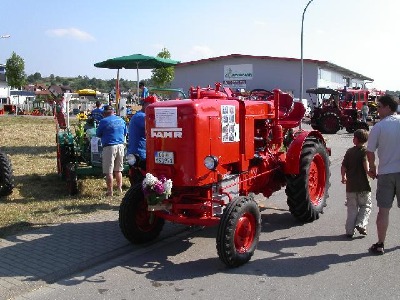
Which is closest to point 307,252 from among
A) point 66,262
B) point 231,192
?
point 231,192

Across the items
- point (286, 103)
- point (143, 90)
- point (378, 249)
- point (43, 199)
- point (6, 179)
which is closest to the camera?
point (378, 249)

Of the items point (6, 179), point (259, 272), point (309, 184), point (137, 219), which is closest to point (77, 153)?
point (6, 179)

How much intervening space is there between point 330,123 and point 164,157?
18638 millimetres

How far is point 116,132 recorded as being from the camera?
7.96 metres

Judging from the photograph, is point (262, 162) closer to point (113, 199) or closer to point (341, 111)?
point (113, 199)

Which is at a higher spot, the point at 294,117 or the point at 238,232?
the point at 294,117

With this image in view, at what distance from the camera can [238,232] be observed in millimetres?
4930

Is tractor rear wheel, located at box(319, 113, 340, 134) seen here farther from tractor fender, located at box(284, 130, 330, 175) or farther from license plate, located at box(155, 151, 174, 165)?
license plate, located at box(155, 151, 174, 165)

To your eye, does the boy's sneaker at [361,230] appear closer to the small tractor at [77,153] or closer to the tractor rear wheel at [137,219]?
the tractor rear wheel at [137,219]

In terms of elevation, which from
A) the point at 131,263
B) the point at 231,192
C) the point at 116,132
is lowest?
the point at 131,263

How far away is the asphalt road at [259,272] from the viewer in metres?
4.21

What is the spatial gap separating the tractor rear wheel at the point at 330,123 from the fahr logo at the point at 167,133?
1844 cm

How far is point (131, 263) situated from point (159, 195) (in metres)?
0.82

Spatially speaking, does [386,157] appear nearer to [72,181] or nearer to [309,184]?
[309,184]
